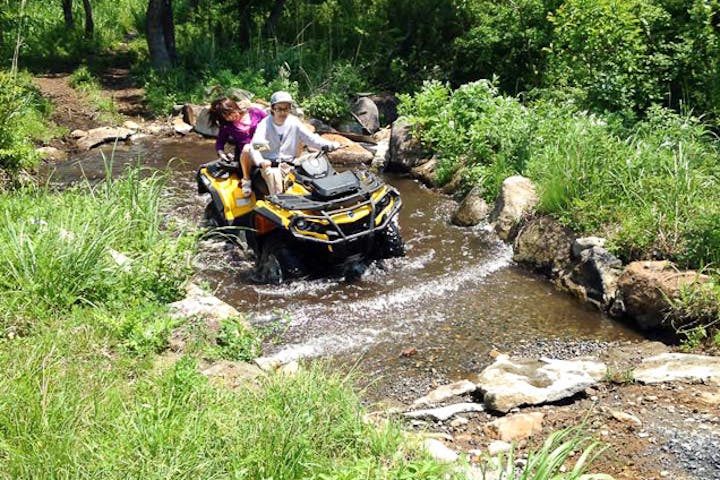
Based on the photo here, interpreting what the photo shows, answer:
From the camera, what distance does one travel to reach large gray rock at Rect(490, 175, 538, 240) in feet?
26.5

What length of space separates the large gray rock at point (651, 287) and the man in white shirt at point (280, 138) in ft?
10.00

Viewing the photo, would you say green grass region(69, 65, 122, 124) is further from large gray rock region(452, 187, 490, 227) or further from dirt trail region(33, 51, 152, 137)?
large gray rock region(452, 187, 490, 227)

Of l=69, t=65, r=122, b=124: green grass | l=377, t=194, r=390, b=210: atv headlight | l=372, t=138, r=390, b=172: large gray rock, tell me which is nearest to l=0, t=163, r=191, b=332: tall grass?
l=377, t=194, r=390, b=210: atv headlight

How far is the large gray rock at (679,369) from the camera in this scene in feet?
16.0

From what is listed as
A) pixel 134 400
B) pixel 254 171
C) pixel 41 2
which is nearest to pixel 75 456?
pixel 134 400

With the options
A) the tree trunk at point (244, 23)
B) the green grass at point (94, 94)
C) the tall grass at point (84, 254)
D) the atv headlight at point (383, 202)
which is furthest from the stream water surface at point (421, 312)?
the tree trunk at point (244, 23)

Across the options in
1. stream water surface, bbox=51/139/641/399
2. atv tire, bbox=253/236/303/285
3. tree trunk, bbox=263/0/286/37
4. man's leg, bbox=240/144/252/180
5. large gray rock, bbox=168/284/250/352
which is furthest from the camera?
tree trunk, bbox=263/0/286/37

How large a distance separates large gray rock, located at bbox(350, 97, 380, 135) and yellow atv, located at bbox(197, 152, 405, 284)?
6231 millimetres

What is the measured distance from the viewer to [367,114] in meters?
13.7

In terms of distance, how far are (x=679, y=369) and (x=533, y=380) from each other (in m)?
0.97

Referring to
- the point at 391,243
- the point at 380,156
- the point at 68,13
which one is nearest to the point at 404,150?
the point at 380,156

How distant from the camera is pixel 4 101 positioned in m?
8.42

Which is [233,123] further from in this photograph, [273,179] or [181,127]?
[181,127]

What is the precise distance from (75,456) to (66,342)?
4.60 ft
